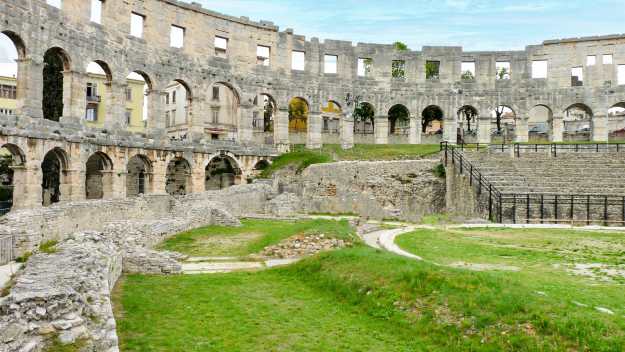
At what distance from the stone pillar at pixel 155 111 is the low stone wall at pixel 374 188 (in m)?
12.4

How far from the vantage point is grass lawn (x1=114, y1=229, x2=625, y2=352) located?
25.1ft

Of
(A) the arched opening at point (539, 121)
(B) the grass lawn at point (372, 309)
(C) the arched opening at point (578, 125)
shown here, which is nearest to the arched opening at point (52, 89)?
(B) the grass lawn at point (372, 309)

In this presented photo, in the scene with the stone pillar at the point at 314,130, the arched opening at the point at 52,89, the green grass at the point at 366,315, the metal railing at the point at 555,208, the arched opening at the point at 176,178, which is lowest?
the green grass at the point at 366,315

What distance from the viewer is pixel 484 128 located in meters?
49.1

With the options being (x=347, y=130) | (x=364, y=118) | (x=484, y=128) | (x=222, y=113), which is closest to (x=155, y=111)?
(x=347, y=130)

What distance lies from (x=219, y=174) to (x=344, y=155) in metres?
10.8

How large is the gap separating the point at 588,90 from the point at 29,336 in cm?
5158

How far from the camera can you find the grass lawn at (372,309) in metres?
7.64

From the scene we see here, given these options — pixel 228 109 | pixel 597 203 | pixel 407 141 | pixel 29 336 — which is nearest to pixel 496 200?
pixel 597 203

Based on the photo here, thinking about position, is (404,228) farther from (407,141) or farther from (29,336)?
(407,141)

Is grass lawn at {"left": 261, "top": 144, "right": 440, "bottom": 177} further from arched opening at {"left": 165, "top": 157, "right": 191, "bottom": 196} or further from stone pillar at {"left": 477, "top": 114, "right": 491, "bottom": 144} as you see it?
arched opening at {"left": 165, "top": 157, "right": 191, "bottom": 196}

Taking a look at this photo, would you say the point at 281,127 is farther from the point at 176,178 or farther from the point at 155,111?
the point at 155,111

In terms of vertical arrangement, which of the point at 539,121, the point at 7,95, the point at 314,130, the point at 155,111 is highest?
the point at 7,95

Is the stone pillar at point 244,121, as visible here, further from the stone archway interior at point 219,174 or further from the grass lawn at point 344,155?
the grass lawn at point 344,155
